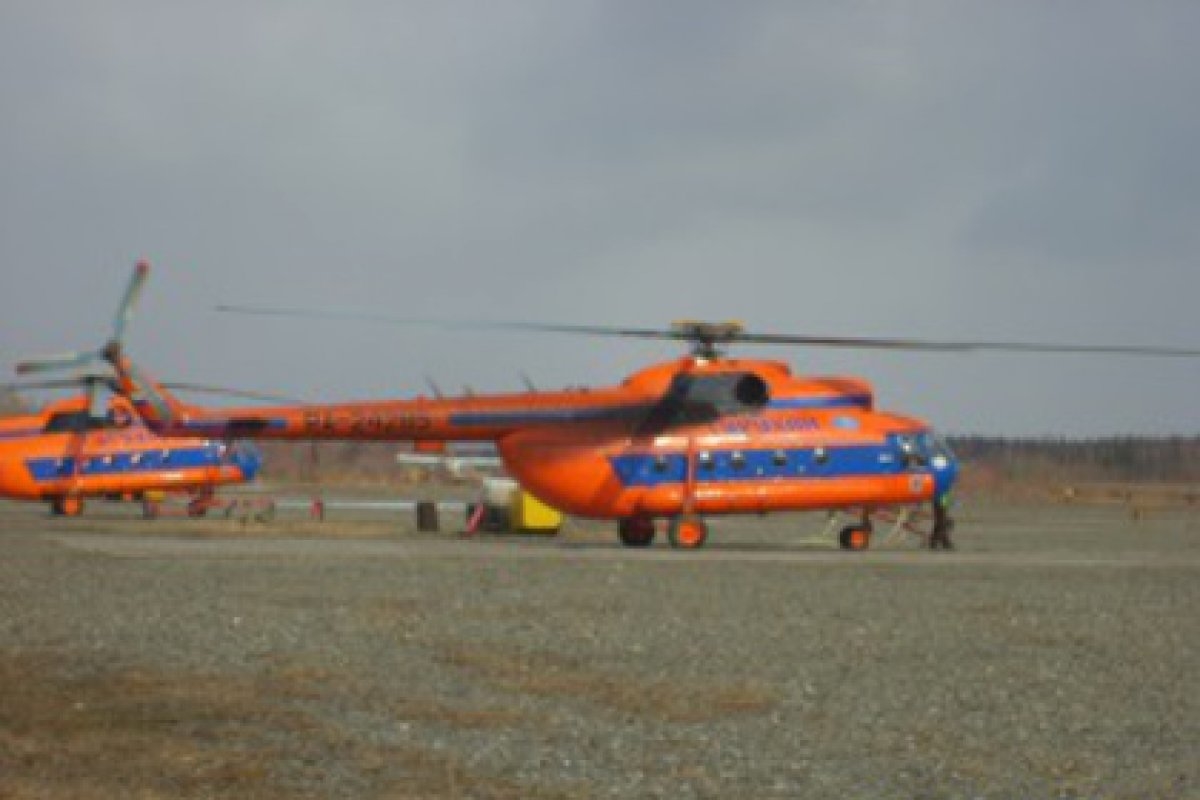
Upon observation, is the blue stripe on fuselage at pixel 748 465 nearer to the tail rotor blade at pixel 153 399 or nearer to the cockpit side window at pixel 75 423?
the tail rotor blade at pixel 153 399

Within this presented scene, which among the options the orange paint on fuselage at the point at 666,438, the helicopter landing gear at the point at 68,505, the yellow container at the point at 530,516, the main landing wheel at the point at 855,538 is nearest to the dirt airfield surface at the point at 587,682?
the orange paint on fuselage at the point at 666,438

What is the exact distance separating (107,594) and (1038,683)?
11.2m

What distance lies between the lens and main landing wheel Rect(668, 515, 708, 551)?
33.0 metres

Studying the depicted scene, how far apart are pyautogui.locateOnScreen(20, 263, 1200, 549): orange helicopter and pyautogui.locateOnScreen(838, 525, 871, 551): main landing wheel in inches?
48.4

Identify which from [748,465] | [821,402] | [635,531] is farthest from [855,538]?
[635,531]

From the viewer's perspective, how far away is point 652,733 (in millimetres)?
9820

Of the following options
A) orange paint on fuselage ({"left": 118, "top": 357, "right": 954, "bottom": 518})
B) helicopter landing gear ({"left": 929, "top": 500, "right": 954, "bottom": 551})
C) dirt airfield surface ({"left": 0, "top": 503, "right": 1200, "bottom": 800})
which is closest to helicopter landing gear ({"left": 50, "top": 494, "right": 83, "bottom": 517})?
orange paint on fuselage ({"left": 118, "top": 357, "right": 954, "bottom": 518})

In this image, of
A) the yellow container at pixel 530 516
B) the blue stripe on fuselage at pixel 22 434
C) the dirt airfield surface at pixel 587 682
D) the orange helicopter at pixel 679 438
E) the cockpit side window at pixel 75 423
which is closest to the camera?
the dirt airfield surface at pixel 587 682

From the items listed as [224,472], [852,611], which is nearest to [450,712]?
[852,611]

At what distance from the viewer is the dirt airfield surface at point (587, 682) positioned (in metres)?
8.46

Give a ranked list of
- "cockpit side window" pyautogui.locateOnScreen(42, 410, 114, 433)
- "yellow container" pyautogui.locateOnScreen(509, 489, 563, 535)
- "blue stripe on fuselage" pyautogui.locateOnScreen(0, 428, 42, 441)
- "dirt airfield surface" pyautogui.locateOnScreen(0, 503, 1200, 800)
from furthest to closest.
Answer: "blue stripe on fuselage" pyautogui.locateOnScreen(0, 428, 42, 441), "cockpit side window" pyautogui.locateOnScreen(42, 410, 114, 433), "yellow container" pyautogui.locateOnScreen(509, 489, 563, 535), "dirt airfield surface" pyautogui.locateOnScreen(0, 503, 1200, 800)

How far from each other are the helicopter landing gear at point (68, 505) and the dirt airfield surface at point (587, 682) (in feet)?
84.1

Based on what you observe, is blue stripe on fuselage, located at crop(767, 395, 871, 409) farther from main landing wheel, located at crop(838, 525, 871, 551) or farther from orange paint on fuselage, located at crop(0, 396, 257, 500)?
orange paint on fuselage, located at crop(0, 396, 257, 500)

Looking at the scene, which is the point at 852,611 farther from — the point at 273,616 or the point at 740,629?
the point at 273,616
